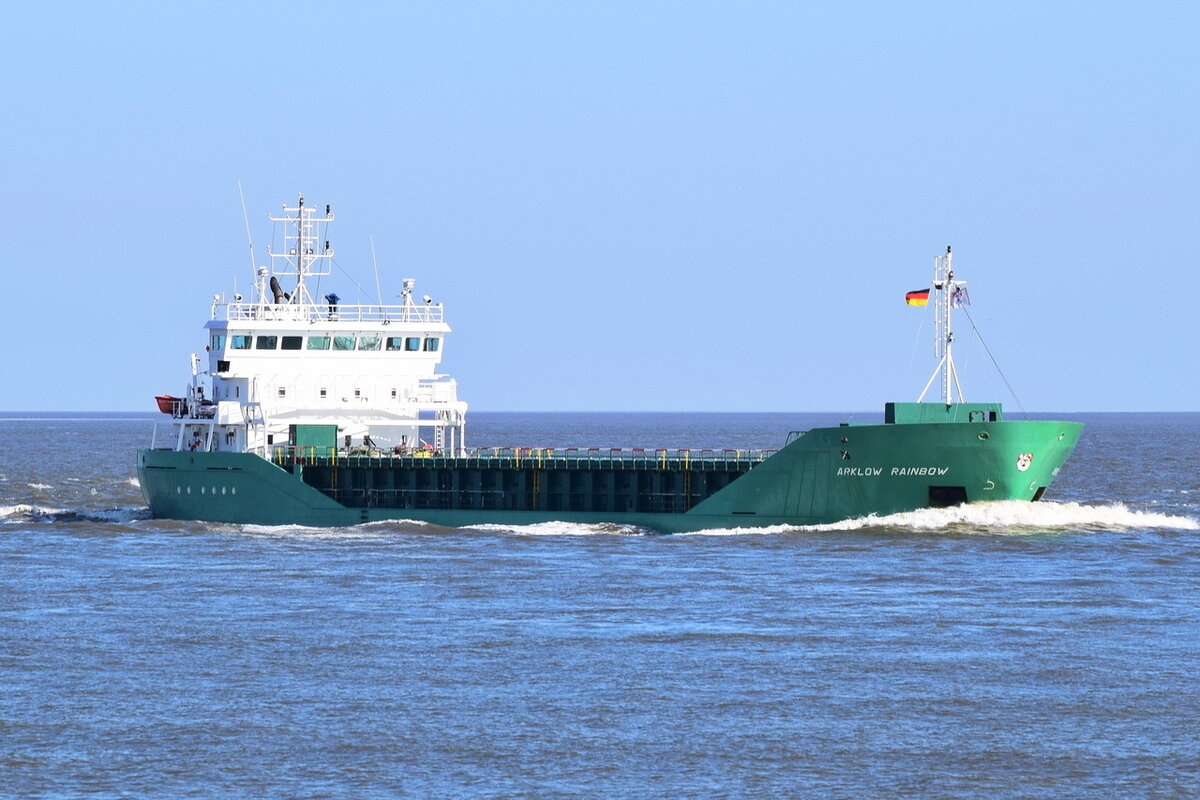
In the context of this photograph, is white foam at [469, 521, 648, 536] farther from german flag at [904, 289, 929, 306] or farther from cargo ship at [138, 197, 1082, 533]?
german flag at [904, 289, 929, 306]

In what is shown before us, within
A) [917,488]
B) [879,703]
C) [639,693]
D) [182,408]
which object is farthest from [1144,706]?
[182,408]

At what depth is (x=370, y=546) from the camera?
45.7 m

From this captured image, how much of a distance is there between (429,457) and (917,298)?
1441 centimetres

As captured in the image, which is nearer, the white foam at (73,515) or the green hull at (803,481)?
the green hull at (803,481)

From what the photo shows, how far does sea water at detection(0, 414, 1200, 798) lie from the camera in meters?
22.7

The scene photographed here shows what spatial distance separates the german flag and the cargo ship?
0.04 m

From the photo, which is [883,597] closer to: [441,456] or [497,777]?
[497,777]

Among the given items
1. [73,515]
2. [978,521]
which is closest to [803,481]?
[978,521]

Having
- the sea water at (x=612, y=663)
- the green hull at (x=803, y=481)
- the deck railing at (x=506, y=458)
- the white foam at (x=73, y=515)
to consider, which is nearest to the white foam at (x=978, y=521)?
the sea water at (x=612, y=663)

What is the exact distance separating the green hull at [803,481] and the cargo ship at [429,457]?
0.04 metres

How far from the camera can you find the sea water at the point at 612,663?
22703 mm

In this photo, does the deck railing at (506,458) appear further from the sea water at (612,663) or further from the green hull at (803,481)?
the sea water at (612,663)

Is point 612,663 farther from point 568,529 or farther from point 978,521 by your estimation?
point 568,529

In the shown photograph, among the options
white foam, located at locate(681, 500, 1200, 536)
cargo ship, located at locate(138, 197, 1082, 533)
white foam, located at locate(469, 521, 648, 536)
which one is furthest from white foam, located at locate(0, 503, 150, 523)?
white foam, located at locate(681, 500, 1200, 536)
